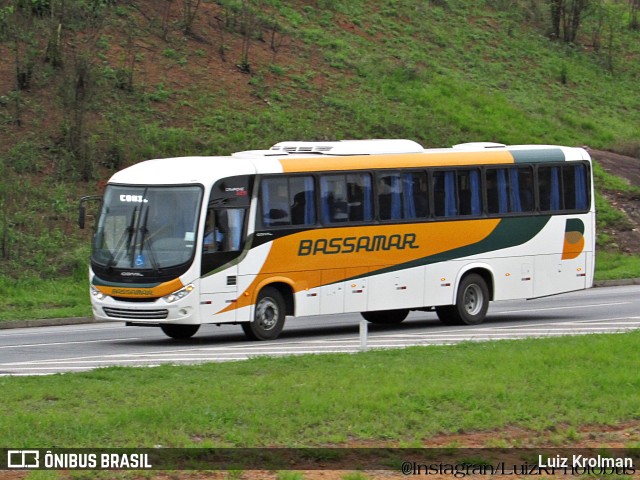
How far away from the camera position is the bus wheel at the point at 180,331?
72.7 ft

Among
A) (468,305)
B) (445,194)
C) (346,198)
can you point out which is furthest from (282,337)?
(445,194)

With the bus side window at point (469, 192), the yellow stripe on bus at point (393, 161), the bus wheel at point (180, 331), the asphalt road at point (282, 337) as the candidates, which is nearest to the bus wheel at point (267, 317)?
the asphalt road at point (282, 337)

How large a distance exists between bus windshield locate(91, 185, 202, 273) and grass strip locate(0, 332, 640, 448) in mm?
4853

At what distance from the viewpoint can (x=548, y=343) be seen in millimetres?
18047

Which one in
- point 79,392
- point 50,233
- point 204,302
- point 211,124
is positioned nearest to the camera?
point 79,392

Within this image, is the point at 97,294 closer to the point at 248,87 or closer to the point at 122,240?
the point at 122,240

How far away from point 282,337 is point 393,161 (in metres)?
4.06

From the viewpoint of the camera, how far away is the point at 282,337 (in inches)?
885

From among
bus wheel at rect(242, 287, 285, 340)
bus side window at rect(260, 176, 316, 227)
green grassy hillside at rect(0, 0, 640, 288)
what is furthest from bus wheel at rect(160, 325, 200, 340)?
green grassy hillside at rect(0, 0, 640, 288)

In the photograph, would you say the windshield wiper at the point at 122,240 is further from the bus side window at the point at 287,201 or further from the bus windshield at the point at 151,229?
the bus side window at the point at 287,201

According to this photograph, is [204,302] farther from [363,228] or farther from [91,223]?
[91,223]

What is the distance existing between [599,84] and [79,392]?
160 ft

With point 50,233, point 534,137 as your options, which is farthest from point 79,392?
point 534,137

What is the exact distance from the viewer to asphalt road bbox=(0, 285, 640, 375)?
61.0 ft
